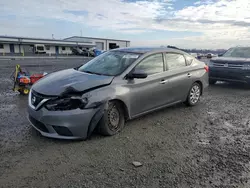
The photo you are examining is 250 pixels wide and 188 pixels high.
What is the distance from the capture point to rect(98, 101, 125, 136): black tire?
409cm

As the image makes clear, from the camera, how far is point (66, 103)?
12.5 feet

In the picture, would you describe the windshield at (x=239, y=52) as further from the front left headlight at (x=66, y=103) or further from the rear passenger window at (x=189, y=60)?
the front left headlight at (x=66, y=103)

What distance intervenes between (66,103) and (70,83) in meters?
0.46

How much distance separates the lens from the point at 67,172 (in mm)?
3082

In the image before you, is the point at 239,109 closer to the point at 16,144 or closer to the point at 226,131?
the point at 226,131

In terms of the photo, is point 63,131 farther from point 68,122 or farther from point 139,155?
point 139,155

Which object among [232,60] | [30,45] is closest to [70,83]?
[232,60]

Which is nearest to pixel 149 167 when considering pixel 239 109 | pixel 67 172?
pixel 67 172

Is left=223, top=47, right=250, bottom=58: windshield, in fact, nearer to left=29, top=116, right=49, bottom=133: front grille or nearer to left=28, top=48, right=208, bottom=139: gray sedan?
left=28, top=48, right=208, bottom=139: gray sedan

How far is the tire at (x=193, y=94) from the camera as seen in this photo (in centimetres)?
629

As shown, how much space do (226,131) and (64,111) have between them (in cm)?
334

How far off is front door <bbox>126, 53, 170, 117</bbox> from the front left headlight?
41.8 inches

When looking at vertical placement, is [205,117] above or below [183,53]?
below

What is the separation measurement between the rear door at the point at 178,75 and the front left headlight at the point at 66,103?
2434mm
